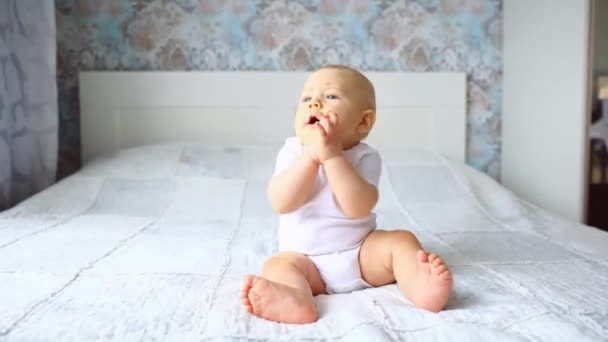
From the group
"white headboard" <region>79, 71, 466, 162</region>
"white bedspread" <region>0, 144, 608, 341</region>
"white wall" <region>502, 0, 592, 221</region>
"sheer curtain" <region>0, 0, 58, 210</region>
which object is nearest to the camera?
"white bedspread" <region>0, 144, 608, 341</region>

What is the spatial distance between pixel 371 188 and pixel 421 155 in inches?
46.5

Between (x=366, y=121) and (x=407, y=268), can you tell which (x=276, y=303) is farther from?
(x=366, y=121)

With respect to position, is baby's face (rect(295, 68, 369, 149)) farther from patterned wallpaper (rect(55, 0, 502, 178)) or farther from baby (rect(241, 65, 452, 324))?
patterned wallpaper (rect(55, 0, 502, 178))

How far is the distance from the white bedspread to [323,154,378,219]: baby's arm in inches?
5.4

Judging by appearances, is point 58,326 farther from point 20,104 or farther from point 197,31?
point 197,31

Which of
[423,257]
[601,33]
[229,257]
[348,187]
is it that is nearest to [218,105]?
[229,257]

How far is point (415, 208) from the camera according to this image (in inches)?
67.9

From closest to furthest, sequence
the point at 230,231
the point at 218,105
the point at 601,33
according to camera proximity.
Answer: the point at 230,231 < the point at 601,33 < the point at 218,105

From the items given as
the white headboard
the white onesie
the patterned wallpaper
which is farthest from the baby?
the patterned wallpaper

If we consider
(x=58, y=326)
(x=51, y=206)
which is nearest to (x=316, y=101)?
(x=58, y=326)

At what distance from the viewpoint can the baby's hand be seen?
899 millimetres

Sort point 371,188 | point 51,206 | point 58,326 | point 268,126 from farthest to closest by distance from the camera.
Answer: point 268,126, point 51,206, point 371,188, point 58,326

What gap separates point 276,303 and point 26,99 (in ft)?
4.70

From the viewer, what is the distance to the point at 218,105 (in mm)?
2287
